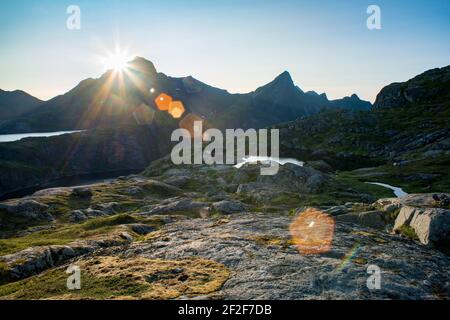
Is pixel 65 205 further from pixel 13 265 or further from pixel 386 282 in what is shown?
pixel 386 282

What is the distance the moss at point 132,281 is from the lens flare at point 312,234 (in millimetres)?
6600

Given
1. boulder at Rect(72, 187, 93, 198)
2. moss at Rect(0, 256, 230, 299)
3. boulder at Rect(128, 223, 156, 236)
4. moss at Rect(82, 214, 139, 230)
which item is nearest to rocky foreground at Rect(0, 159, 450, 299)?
moss at Rect(0, 256, 230, 299)

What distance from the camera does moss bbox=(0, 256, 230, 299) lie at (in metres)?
17.0

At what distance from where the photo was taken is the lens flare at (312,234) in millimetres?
23031

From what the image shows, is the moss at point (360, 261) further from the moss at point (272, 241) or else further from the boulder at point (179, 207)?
the boulder at point (179, 207)

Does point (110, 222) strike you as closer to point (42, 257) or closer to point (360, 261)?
point (42, 257)

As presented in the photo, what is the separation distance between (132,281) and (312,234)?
14527 millimetres

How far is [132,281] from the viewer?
18.6 meters

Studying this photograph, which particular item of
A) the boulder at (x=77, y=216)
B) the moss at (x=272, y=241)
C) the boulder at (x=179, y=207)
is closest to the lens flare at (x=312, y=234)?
the moss at (x=272, y=241)

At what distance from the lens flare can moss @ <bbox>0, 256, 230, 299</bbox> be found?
6600 millimetres

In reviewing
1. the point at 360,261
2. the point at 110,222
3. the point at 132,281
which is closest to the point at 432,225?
the point at 360,261

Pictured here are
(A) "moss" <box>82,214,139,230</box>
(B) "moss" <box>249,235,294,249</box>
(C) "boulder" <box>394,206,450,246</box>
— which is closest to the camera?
(B) "moss" <box>249,235,294,249</box>

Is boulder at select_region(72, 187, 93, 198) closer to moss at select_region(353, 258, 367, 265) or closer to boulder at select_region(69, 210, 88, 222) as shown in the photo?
boulder at select_region(69, 210, 88, 222)
